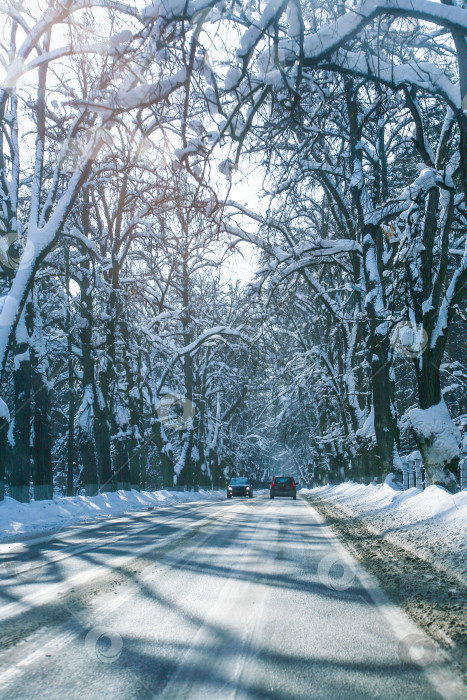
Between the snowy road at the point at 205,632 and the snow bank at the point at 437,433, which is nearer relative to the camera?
the snowy road at the point at 205,632

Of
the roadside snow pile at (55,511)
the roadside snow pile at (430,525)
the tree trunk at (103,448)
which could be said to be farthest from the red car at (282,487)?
the roadside snow pile at (430,525)

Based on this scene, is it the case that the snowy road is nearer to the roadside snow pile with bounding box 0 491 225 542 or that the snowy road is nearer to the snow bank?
the snow bank

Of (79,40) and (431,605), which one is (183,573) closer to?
(431,605)

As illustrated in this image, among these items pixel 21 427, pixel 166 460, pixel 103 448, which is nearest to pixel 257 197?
pixel 21 427

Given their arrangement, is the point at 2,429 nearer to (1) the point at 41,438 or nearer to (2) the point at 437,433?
(1) the point at 41,438

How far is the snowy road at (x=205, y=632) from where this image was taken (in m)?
3.50

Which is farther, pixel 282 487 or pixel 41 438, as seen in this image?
pixel 282 487

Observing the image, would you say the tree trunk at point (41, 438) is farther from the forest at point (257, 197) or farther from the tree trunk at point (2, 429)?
the tree trunk at point (2, 429)

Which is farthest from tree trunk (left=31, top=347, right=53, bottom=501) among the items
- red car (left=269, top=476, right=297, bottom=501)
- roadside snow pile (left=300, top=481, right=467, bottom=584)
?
red car (left=269, top=476, right=297, bottom=501)

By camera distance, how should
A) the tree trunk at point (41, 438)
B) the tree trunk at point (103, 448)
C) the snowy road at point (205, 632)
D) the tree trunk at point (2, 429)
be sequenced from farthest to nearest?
the tree trunk at point (103, 448)
the tree trunk at point (41, 438)
the tree trunk at point (2, 429)
the snowy road at point (205, 632)

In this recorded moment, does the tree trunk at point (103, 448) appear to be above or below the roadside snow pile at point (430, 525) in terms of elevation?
above

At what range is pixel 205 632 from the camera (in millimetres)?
4531

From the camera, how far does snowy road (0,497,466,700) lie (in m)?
3.50

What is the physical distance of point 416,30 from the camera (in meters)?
8.30
